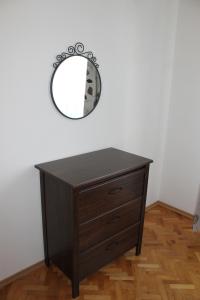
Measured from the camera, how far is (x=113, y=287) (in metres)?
1.79

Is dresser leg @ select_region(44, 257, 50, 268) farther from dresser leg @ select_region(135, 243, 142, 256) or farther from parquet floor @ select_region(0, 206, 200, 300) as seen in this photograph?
dresser leg @ select_region(135, 243, 142, 256)

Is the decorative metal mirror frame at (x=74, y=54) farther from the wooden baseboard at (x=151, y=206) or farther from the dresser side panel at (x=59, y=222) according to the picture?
the wooden baseboard at (x=151, y=206)

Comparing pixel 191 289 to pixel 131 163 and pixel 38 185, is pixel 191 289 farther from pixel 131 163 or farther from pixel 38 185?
pixel 38 185

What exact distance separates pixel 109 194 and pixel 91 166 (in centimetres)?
23

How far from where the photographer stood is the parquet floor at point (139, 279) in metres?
1.73

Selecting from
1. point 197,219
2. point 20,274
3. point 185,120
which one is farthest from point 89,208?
point 185,120

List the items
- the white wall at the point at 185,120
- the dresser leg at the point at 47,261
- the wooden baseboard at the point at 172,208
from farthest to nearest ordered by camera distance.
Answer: the wooden baseboard at the point at 172,208, the white wall at the point at 185,120, the dresser leg at the point at 47,261

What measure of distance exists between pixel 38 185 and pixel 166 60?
1.67 metres

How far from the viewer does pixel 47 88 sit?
66.1 inches

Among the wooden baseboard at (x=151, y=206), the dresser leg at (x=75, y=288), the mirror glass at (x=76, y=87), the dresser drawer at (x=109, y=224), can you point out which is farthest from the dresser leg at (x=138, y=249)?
the mirror glass at (x=76, y=87)

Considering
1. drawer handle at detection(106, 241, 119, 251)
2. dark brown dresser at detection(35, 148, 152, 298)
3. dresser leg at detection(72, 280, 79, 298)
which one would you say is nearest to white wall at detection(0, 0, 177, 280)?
dark brown dresser at detection(35, 148, 152, 298)

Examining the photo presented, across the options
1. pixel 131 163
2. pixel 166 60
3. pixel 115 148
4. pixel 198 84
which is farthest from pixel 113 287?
pixel 166 60

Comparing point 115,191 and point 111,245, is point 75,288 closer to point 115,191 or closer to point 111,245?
point 111,245

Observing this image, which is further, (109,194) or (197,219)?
(197,219)
